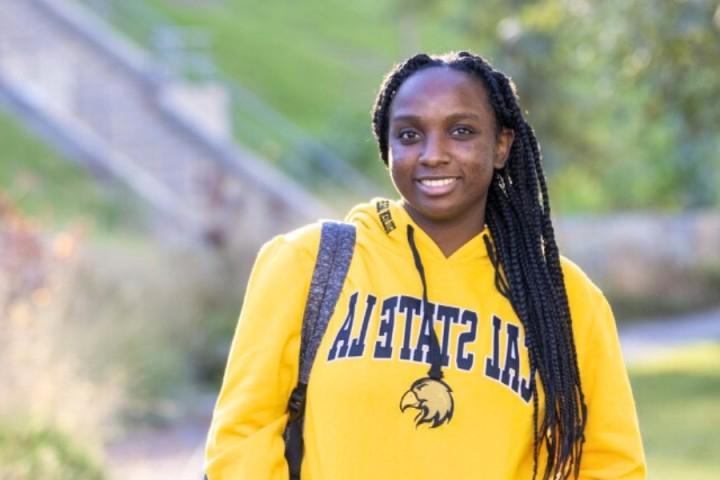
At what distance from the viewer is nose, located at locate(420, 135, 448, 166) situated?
3.55 meters

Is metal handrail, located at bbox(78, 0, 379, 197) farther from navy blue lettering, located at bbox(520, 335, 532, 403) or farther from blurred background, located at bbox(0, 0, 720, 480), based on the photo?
navy blue lettering, located at bbox(520, 335, 532, 403)

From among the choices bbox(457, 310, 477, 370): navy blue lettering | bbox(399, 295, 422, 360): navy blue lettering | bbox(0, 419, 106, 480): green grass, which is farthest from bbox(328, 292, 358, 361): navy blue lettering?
bbox(0, 419, 106, 480): green grass

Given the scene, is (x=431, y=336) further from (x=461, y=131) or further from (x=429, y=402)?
(x=461, y=131)

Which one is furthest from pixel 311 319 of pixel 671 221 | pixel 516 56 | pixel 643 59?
pixel 671 221

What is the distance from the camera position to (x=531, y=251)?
3.71m

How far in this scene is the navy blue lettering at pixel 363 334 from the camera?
3.48m

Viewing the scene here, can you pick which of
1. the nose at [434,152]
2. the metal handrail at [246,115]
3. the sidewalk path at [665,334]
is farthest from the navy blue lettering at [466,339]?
the metal handrail at [246,115]

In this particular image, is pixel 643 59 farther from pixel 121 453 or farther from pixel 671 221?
pixel 671 221

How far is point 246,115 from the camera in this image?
30.3 metres

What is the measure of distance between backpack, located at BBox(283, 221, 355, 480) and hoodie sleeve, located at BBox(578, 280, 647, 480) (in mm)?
595

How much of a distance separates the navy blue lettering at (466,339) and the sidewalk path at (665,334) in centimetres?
1380

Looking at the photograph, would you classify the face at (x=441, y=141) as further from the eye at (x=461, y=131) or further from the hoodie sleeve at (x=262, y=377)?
the hoodie sleeve at (x=262, y=377)

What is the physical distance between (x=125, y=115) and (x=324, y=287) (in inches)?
728

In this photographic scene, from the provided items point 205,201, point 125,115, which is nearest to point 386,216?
point 205,201
